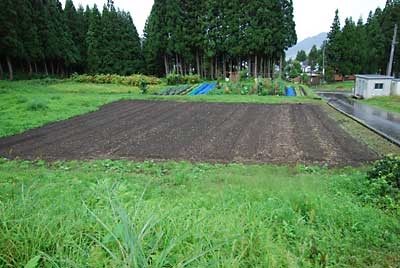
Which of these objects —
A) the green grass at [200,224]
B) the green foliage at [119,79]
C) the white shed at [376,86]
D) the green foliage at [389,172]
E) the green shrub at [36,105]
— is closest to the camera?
the green grass at [200,224]

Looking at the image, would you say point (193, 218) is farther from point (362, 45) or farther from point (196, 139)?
point (362, 45)

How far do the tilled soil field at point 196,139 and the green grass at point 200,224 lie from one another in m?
1.40

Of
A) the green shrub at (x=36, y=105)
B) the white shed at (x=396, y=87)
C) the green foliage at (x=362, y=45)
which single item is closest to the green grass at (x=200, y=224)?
the green shrub at (x=36, y=105)

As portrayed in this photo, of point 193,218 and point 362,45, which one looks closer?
point 193,218

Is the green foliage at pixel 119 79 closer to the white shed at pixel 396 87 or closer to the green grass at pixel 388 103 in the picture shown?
the green grass at pixel 388 103

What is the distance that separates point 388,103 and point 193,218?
50.7ft

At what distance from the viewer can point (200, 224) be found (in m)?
1.90

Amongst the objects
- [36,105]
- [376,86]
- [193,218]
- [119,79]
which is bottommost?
[193,218]

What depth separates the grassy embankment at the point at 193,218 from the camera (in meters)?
1.55

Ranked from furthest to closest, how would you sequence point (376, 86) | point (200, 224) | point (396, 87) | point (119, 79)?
point (119, 79) < point (376, 86) < point (396, 87) < point (200, 224)

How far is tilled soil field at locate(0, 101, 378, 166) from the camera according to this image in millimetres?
5656

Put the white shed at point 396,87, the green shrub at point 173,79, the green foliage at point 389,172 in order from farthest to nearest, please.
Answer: the green shrub at point 173,79 < the white shed at point 396,87 < the green foliage at point 389,172

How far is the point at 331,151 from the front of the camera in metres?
5.91

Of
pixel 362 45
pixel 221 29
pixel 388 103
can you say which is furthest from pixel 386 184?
pixel 362 45
